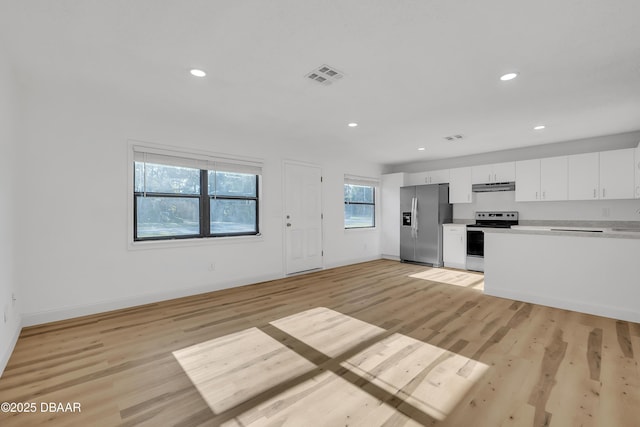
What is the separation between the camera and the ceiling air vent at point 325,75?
2.67 metres

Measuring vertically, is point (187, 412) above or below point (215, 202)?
below

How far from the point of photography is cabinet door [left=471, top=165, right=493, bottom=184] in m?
5.89

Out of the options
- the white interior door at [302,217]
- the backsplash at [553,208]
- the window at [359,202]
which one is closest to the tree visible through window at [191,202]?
the white interior door at [302,217]

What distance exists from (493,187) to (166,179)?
5944 mm

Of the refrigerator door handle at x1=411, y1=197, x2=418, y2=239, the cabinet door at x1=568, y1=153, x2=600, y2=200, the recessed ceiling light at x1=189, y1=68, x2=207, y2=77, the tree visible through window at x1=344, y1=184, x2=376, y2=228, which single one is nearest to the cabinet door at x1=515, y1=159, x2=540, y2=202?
the cabinet door at x1=568, y1=153, x2=600, y2=200

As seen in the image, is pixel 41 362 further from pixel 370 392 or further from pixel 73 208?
pixel 370 392

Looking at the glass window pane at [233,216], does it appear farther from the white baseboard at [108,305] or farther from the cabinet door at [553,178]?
the cabinet door at [553,178]

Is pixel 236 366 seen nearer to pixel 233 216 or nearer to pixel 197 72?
pixel 197 72

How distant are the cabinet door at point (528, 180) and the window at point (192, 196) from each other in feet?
16.0

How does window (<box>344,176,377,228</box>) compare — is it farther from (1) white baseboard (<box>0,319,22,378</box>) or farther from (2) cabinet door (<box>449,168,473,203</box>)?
(1) white baseboard (<box>0,319,22,378</box>)

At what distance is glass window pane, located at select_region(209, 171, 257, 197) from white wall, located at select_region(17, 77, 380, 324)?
411 millimetres

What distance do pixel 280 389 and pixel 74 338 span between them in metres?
2.26

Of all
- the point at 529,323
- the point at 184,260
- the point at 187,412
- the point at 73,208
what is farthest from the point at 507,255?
the point at 73,208

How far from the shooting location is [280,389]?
79.0 inches
